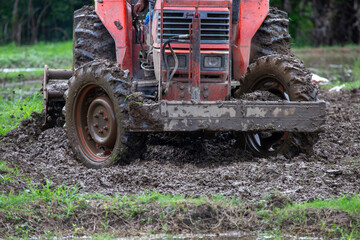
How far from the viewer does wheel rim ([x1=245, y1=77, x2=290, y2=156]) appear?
7.07 m

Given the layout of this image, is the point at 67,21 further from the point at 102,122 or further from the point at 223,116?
the point at 223,116

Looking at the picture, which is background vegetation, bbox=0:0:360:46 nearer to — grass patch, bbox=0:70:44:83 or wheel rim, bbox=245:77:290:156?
grass patch, bbox=0:70:44:83

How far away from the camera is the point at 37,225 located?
4941 mm

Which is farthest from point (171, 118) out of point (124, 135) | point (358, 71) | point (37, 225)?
point (358, 71)

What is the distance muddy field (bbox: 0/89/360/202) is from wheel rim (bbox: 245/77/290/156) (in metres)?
0.21

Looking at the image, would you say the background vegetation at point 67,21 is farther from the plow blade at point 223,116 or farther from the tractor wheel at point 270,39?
the plow blade at point 223,116

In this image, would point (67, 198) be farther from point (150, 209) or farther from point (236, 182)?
point (236, 182)

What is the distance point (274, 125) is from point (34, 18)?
996 inches

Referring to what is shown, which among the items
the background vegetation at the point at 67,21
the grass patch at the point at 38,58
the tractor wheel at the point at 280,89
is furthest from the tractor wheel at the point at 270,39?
the background vegetation at the point at 67,21

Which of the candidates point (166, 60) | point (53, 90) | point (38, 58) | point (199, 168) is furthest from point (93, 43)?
point (38, 58)

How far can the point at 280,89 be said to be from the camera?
7.08 meters

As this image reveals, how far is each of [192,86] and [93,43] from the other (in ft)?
7.10

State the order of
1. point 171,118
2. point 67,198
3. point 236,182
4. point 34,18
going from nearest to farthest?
point 67,198 < point 236,182 < point 171,118 < point 34,18

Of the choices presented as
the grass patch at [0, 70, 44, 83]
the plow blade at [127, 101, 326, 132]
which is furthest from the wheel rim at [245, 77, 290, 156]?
the grass patch at [0, 70, 44, 83]
